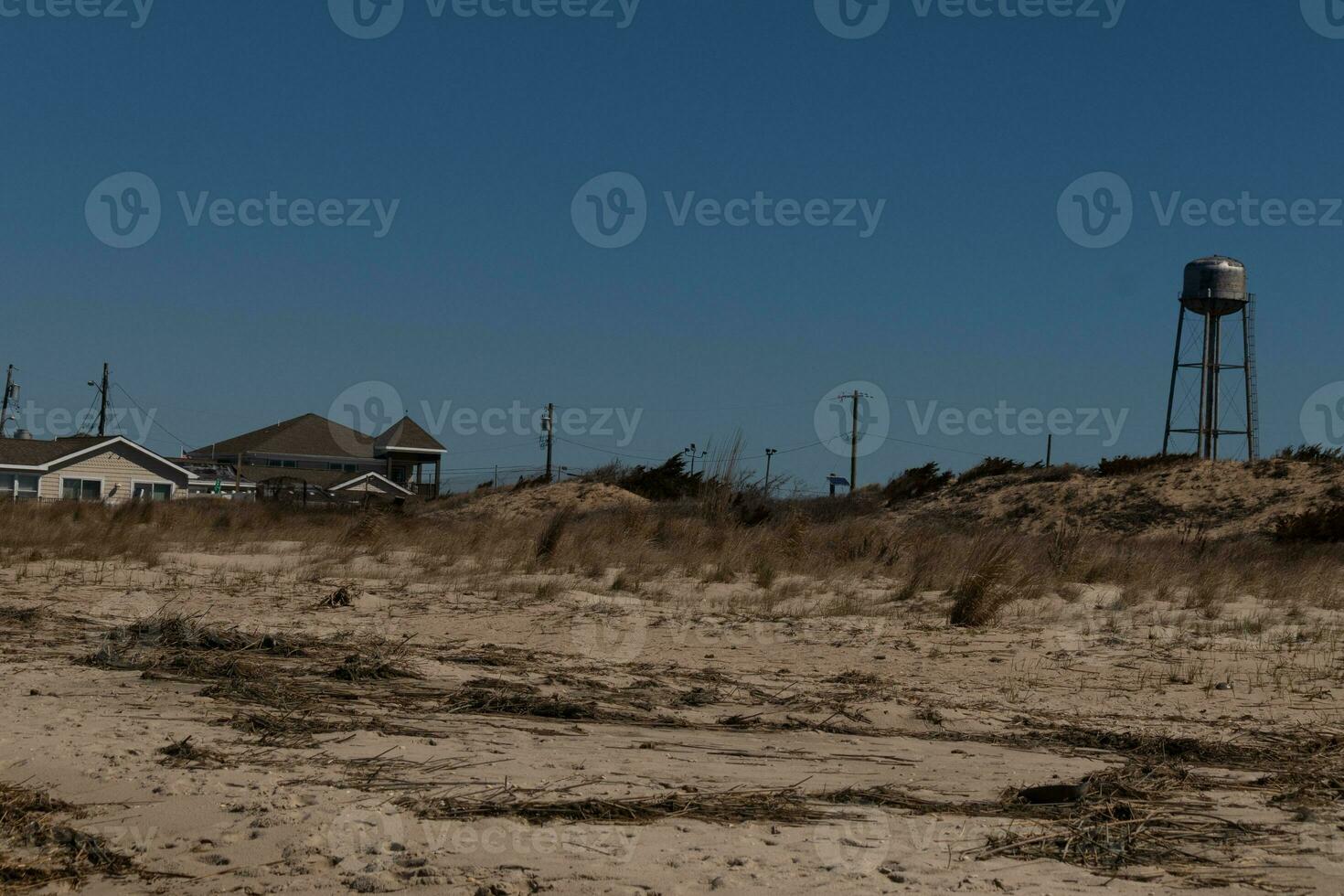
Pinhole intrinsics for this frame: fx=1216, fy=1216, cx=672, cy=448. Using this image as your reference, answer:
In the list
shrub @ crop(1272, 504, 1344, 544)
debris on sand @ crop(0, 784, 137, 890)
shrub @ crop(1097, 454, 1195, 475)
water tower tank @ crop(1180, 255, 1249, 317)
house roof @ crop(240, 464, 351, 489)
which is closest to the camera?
debris on sand @ crop(0, 784, 137, 890)

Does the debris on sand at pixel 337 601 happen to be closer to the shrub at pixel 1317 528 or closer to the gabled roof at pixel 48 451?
the shrub at pixel 1317 528

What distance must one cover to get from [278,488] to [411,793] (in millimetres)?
36636

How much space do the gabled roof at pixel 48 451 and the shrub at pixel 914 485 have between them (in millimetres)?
26846

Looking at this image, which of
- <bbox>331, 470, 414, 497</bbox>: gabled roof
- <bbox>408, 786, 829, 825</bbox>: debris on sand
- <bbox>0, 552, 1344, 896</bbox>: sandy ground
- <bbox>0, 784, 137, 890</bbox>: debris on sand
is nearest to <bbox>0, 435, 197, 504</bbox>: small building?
<bbox>331, 470, 414, 497</bbox>: gabled roof

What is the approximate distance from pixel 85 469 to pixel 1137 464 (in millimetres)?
35474

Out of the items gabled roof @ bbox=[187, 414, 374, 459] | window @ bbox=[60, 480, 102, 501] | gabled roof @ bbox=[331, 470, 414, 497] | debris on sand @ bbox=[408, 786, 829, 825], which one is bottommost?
debris on sand @ bbox=[408, 786, 829, 825]

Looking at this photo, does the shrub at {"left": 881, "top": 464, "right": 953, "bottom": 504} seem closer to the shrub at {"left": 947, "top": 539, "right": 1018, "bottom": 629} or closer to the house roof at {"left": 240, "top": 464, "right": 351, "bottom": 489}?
the shrub at {"left": 947, "top": 539, "right": 1018, "bottom": 629}

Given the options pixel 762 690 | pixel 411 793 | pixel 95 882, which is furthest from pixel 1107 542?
pixel 95 882

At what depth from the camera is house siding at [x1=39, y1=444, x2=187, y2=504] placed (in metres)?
43.2

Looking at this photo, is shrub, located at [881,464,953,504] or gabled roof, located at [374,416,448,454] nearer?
shrub, located at [881,464,953,504]

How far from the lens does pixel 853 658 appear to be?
927cm

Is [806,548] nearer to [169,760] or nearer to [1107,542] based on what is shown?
[1107,542]

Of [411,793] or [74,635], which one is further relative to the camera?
[74,635]

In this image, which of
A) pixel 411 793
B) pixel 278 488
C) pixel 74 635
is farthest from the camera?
pixel 278 488
